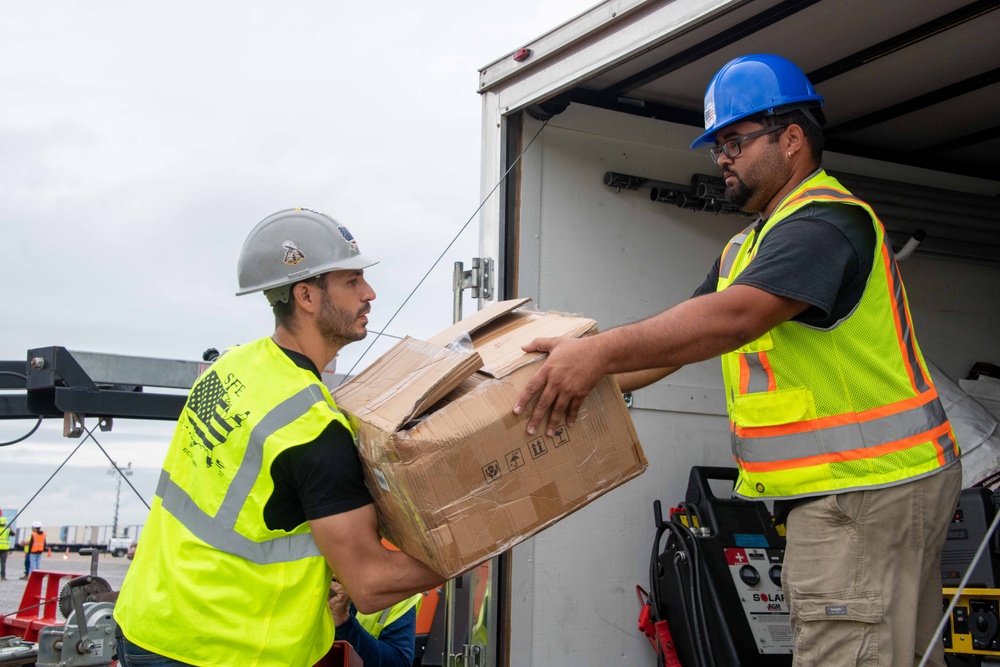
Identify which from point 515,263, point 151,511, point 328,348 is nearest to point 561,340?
point 328,348

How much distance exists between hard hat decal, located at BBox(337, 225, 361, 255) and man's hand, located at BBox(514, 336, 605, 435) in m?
0.57

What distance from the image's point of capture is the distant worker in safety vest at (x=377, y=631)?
3262 millimetres

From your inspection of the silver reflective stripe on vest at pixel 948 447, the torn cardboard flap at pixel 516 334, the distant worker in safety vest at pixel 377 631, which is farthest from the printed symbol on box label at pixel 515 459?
the distant worker in safety vest at pixel 377 631

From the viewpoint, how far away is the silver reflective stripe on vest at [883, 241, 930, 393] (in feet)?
7.55

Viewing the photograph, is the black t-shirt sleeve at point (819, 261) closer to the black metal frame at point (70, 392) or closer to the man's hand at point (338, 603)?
the man's hand at point (338, 603)

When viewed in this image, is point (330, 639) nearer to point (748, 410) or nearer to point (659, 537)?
point (748, 410)

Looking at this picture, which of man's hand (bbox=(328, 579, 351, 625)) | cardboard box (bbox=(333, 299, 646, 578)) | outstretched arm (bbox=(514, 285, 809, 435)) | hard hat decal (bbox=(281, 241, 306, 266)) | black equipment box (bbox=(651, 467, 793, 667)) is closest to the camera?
cardboard box (bbox=(333, 299, 646, 578))

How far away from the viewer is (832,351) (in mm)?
2252

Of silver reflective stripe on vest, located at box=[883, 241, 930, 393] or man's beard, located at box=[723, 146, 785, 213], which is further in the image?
man's beard, located at box=[723, 146, 785, 213]

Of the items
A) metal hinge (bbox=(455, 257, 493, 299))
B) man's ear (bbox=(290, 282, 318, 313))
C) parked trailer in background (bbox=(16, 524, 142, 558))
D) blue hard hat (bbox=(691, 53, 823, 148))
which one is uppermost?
blue hard hat (bbox=(691, 53, 823, 148))

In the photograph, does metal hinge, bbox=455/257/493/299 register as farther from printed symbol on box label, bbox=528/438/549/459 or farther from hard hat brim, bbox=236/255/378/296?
printed symbol on box label, bbox=528/438/549/459

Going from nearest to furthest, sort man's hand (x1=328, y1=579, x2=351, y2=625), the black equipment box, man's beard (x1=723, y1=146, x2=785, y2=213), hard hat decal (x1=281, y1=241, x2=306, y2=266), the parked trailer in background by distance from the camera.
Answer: hard hat decal (x1=281, y1=241, x2=306, y2=266)
man's beard (x1=723, y1=146, x2=785, y2=213)
man's hand (x1=328, y1=579, x2=351, y2=625)
the black equipment box
the parked trailer in background

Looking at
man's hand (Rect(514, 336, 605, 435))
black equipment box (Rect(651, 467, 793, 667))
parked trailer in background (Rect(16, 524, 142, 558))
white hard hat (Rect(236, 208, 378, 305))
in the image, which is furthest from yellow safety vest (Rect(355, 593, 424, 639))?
parked trailer in background (Rect(16, 524, 142, 558))

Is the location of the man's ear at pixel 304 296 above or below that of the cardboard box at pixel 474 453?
above
